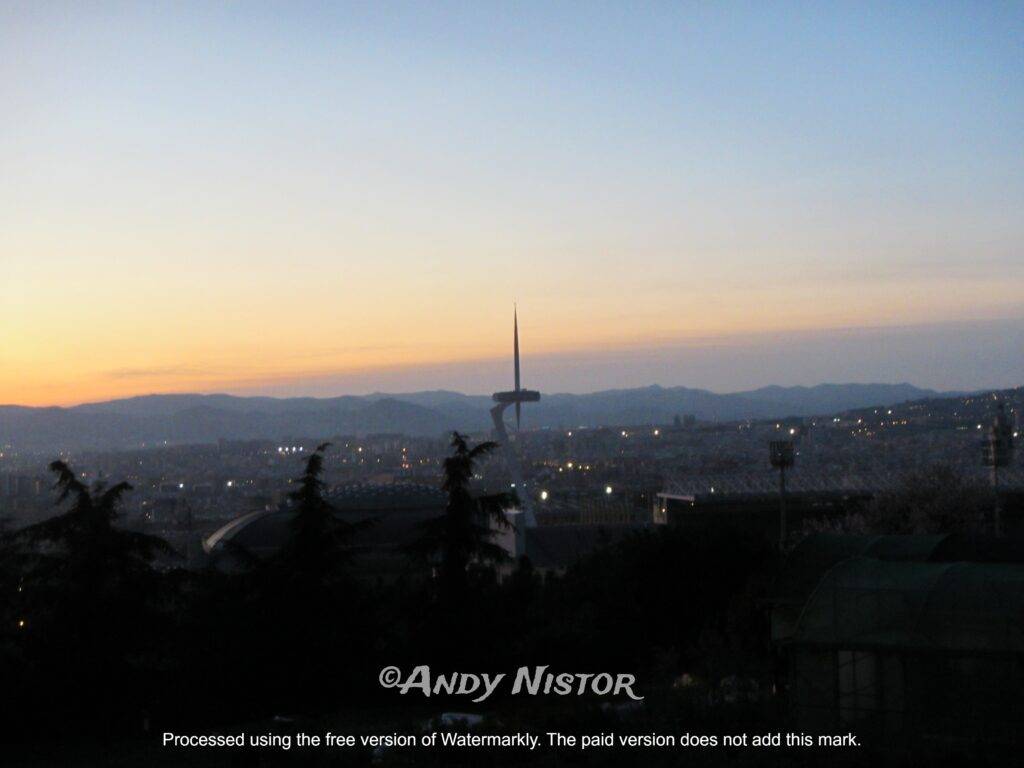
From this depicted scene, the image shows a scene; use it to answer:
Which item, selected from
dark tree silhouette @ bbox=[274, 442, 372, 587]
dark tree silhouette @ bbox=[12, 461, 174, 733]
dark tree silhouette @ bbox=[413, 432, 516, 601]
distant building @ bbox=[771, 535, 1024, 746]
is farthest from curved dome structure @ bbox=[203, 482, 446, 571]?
distant building @ bbox=[771, 535, 1024, 746]

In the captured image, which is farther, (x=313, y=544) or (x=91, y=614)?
(x=313, y=544)

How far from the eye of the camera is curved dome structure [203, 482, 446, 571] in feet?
183

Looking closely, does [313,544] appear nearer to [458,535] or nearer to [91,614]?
[458,535]

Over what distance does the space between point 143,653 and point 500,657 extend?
5784mm

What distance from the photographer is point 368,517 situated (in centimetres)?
5247

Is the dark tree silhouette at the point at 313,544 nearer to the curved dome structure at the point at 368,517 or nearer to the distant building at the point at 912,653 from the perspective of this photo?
the distant building at the point at 912,653

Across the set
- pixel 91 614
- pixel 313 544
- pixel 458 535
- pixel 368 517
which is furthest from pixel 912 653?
pixel 368 517

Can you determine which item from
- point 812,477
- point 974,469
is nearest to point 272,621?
point 812,477

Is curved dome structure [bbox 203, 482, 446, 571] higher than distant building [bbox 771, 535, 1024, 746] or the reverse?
the reverse

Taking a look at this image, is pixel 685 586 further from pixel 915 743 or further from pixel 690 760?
pixel 690 760

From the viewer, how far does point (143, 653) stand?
67.8 ft

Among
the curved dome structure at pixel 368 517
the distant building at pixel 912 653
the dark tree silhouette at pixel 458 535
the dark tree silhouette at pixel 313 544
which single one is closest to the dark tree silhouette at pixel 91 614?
the dark tree silhouette at pixel 313 544

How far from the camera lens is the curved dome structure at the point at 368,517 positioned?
55.9 m

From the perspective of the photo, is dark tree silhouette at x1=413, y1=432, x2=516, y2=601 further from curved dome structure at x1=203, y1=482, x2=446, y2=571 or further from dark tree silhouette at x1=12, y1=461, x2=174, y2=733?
curved dome structure at x1=203, y1=482, x2=446, y2=571
